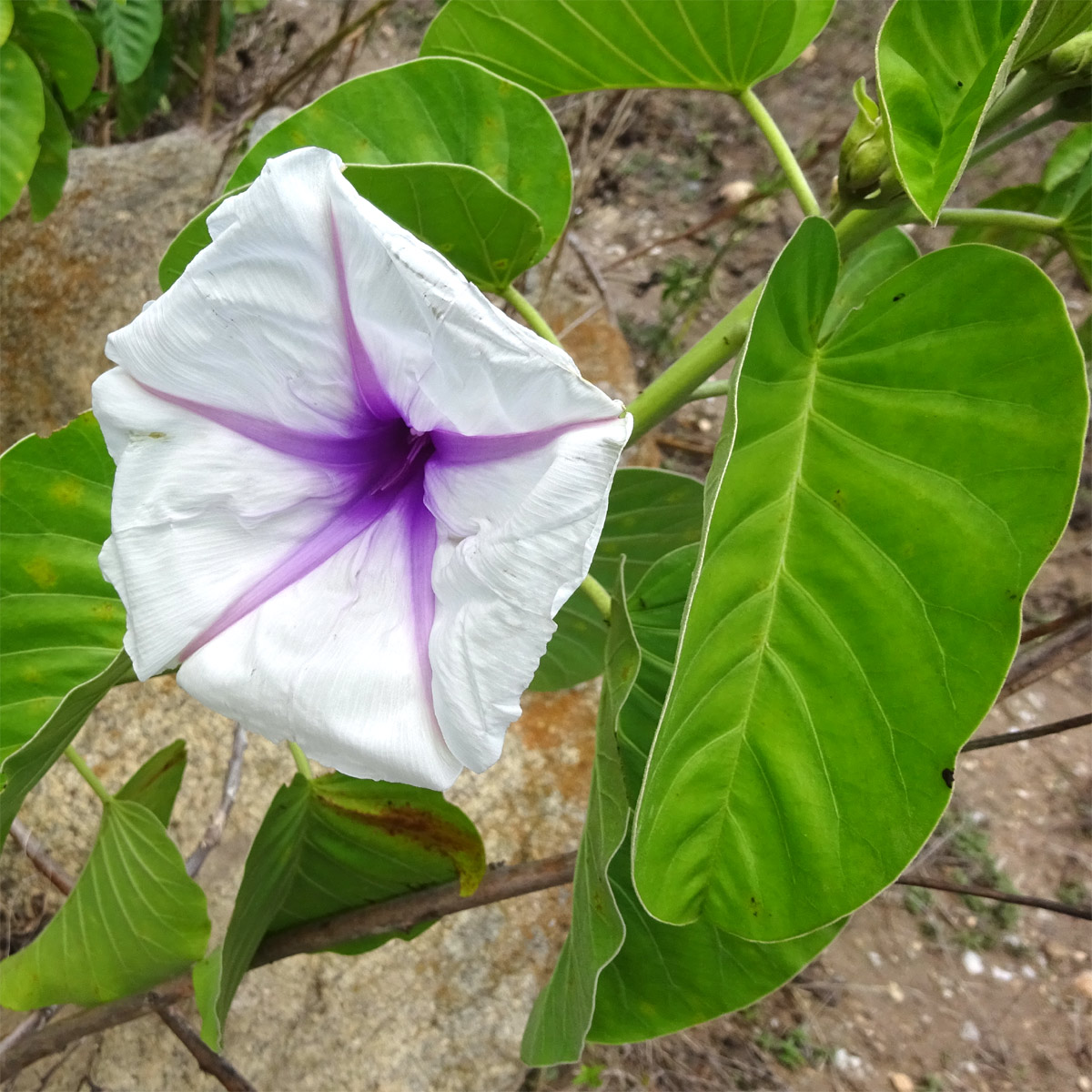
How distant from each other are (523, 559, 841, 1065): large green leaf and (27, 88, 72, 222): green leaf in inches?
53.8

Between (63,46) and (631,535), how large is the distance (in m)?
1.28

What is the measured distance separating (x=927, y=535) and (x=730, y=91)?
0.43 meters

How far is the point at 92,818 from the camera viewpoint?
4.64 feet

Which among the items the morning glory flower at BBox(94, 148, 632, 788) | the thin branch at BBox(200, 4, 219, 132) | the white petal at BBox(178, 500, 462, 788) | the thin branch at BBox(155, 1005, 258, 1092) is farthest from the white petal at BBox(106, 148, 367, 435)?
the thin branch at BBox(200, 4, 219, 132)

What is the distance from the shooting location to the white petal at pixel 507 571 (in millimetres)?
375

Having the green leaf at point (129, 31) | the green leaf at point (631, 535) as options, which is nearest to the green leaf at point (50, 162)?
the green leaf at point (129, 31)

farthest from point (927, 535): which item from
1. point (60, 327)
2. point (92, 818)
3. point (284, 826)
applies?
point (60, 327)

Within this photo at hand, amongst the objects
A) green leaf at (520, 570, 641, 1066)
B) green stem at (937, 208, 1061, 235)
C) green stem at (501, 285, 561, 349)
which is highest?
green stem at (501, 285, 561, 349)

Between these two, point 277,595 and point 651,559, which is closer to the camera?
point 277,595

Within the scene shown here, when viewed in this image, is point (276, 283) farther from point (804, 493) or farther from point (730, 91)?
point (730, 91)

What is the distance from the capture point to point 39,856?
956mm

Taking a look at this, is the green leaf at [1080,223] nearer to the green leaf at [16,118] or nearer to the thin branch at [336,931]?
the thin branch at [336,931]

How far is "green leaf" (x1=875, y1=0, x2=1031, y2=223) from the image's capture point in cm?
51

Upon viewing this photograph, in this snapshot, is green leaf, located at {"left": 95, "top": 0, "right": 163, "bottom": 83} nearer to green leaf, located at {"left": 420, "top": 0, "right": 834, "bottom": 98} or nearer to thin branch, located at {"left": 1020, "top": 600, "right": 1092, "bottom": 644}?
green leaf, located at {"left": 420, "top": 0, "right": 834, "bottom": 98}
